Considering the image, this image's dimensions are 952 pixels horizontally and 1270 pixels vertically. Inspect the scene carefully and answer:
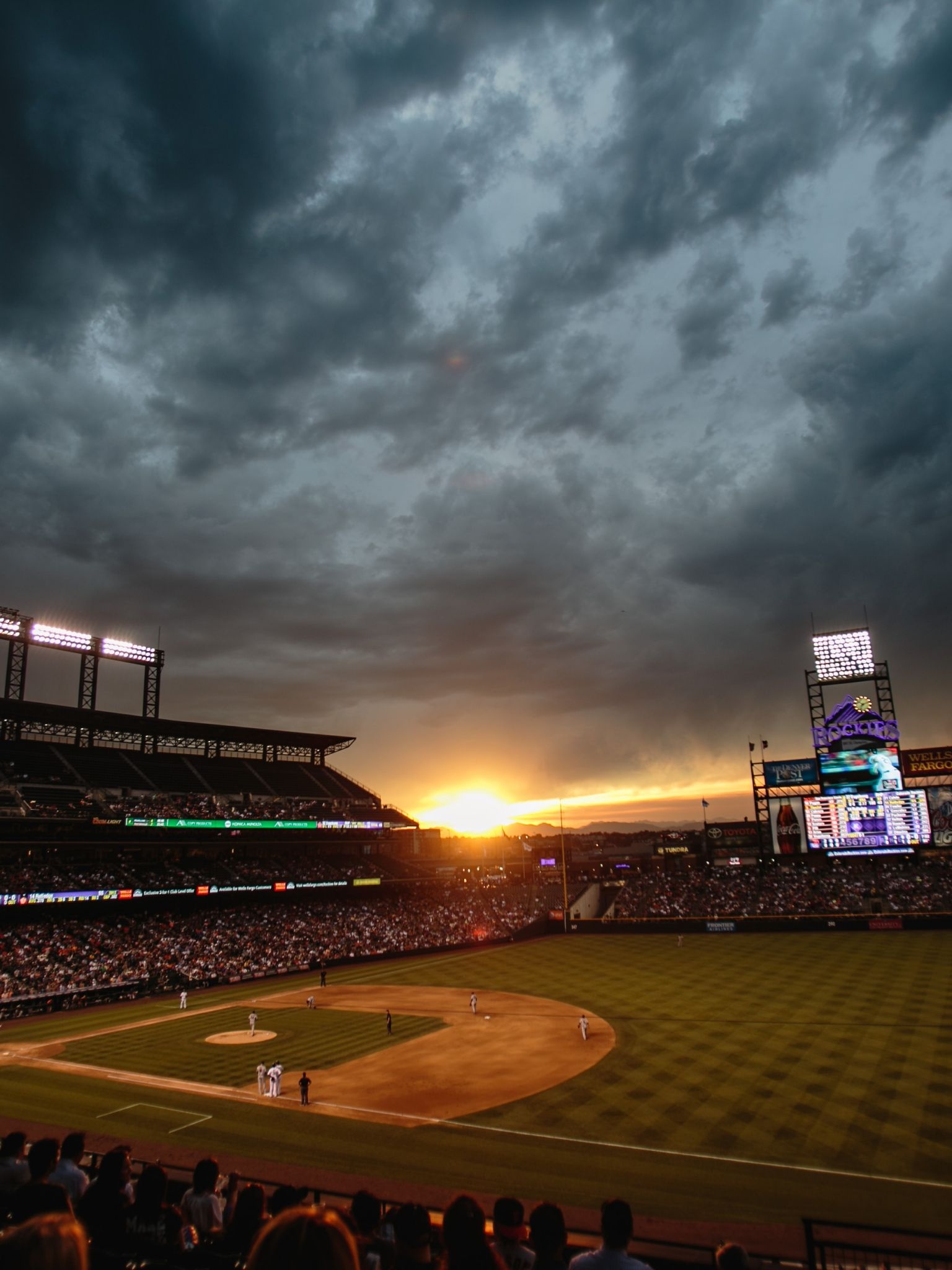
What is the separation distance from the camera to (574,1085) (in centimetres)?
2559

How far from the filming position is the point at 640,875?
295 feet

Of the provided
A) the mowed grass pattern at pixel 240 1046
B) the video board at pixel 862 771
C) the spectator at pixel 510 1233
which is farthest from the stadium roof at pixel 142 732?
the spectator at pixel 510 1233

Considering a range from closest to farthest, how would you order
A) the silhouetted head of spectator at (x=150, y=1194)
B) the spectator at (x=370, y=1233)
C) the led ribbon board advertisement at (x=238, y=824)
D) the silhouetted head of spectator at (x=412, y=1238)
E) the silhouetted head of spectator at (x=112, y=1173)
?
the silhouetted head of spectator at (x=412, y=1238), the spectator at (x=370, y=1233), the silhouetted head of spectator at (x=150, y=1194), the silhouetted head of spectator at (x=112, y=1173), the led ribbon board advertisement at (x=238, y=824)

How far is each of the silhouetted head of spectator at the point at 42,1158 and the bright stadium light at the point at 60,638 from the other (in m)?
64.9

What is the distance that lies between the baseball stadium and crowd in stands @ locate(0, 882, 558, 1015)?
28 cm

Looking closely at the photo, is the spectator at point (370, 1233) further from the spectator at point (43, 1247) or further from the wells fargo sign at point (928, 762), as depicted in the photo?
the wells fargo sign at point (928, 762)

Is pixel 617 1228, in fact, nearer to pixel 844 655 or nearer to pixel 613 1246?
pixel 613 1246

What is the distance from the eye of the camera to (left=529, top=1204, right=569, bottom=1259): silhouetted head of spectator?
554 cm

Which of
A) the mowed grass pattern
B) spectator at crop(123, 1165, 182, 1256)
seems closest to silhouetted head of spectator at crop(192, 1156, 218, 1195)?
spectator at crop(123, 1165, 182, 1256)

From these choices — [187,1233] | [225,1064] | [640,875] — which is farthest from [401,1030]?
[640,875]

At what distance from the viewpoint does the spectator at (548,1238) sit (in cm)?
554

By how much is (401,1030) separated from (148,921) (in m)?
29.6

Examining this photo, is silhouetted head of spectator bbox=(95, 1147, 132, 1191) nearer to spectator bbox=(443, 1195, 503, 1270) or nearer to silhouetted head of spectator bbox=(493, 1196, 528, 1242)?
silhouetted head of spectator bbox=(493, 1196, 528, 1242)

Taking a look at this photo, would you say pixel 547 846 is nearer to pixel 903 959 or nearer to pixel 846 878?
pixel 846 878
